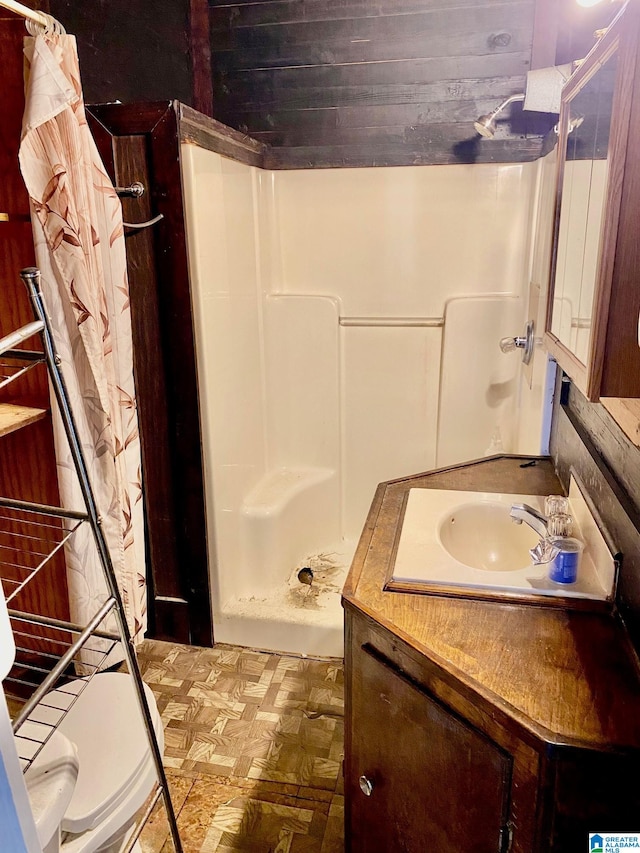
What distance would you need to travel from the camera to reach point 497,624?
109cm

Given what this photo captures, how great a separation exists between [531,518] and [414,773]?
54cm

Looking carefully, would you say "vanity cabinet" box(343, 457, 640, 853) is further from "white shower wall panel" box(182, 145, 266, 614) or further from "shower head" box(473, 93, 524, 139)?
"shower head" box(473, 93, 524, 139)

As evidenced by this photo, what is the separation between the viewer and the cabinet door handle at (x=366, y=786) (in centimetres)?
122

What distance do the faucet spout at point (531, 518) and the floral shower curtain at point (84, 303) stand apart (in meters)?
1.02

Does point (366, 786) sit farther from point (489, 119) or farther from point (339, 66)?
point (339, 66)

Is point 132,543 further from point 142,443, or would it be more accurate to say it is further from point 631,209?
point 631,209

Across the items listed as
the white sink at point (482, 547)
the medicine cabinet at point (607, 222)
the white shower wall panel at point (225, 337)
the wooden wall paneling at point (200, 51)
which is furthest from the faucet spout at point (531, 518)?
the wooden wall paneling at point (200, 51)

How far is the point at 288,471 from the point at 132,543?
1.07m

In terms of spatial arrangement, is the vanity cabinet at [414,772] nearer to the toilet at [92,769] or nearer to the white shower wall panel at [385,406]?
the toilet at [92,769]

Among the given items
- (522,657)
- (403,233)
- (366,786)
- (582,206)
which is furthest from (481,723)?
(403,233)

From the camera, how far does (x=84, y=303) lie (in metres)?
1.49

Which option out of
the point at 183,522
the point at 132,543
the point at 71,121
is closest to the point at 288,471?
the point at 183,522

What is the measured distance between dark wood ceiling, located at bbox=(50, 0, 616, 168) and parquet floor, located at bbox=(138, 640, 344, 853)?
76.2 inches

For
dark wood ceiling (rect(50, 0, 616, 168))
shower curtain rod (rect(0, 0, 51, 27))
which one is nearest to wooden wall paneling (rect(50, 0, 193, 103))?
dark wood ceiling (rect(50, 0, 616, 168))
